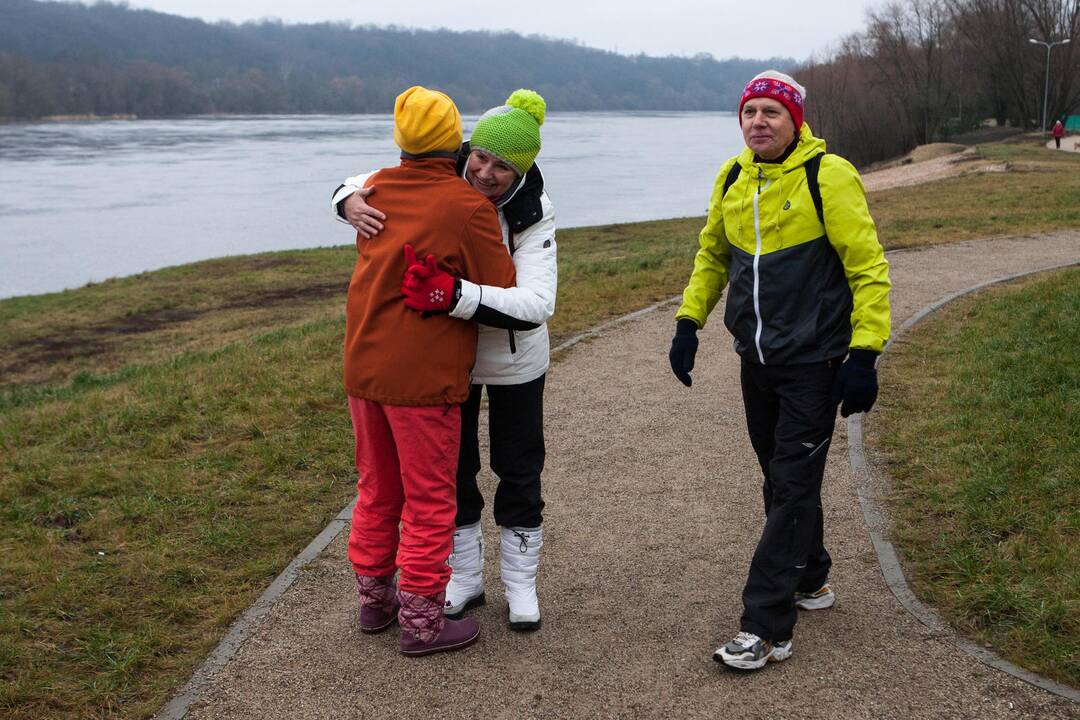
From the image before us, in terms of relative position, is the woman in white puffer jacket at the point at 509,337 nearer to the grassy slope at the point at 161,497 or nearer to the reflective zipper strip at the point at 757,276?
the reflective zipper strip at the point at 757,276

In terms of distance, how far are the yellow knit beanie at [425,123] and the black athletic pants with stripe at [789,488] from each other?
1252 mm

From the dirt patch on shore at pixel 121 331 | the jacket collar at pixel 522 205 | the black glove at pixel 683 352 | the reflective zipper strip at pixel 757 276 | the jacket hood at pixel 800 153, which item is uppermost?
the jacket hood at pixel 800 153

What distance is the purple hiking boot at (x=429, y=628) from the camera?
347 cm

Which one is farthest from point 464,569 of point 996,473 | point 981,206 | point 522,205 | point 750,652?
point 981,206

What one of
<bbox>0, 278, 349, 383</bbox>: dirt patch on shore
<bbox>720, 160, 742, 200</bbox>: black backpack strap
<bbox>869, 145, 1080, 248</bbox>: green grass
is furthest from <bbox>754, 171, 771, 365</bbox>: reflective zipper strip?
<bbox>0, 278, 349, 383</bbox>: dirt patch on shore

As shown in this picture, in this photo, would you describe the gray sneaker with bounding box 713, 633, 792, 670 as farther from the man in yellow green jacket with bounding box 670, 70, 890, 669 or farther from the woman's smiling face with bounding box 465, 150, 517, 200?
the woman's smiling face with bounding box 465, 150, 517, 200

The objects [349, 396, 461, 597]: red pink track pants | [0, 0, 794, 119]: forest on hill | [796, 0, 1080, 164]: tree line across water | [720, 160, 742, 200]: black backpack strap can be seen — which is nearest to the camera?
[349, 396, 461, 597]: red pink track pants

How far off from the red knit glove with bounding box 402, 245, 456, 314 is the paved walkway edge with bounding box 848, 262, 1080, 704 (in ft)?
6.68

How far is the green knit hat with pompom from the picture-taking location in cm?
333

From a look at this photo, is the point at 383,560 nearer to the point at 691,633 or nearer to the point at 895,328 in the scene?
the point at 691,633

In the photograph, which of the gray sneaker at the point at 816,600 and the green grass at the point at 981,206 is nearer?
the gray sneaker at the point at 816,600

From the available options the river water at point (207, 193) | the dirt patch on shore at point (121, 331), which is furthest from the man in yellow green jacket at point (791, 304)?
the river water at point (207, 193)

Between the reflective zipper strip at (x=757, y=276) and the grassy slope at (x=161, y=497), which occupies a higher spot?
the reflective zipper strip at (x=757, y=276)

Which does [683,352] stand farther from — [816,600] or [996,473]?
[996,473]
